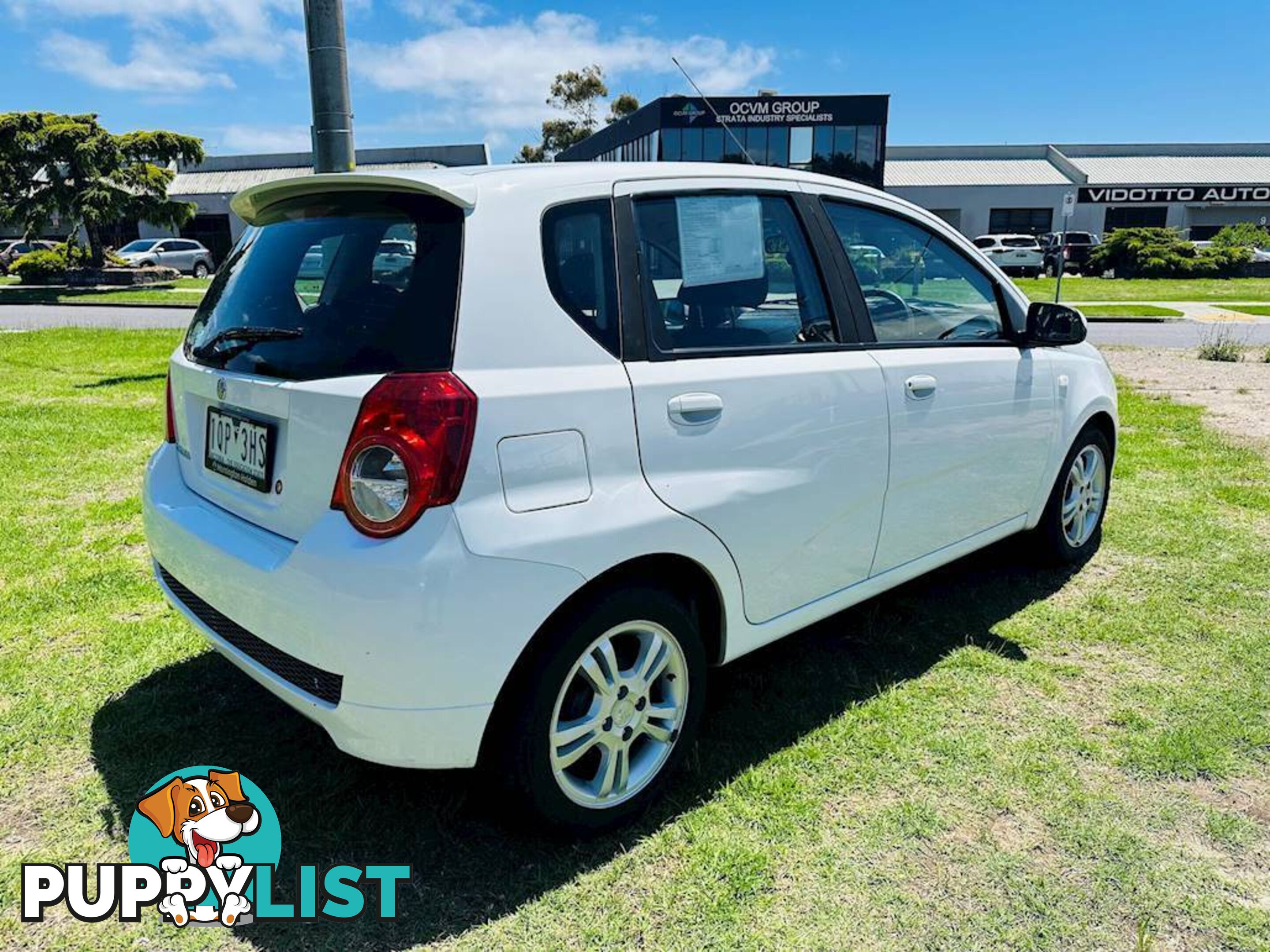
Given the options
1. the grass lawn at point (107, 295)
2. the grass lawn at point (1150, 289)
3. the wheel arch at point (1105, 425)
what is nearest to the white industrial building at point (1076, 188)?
the grass lawn at point (1150, 289)

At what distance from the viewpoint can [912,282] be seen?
12.0 feet

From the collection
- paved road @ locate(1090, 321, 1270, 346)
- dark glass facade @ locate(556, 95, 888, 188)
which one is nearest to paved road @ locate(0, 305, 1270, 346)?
paved road @ locate(1090, 321, 1270, 346)

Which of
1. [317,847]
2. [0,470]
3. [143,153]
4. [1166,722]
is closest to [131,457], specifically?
[0,470]

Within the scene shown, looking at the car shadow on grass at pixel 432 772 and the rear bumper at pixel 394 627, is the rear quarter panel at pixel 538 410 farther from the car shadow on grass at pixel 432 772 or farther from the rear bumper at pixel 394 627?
the car shadow on grass at pixel 432 772

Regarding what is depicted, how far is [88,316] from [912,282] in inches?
830

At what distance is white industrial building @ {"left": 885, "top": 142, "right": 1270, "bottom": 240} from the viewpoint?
51.4 meters

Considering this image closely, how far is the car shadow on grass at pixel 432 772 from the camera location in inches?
96.6

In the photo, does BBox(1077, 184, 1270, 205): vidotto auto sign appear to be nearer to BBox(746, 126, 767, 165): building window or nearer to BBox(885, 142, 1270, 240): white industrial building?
BBox(885, 142, 1270, 240): white industrial building

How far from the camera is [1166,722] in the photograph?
3.30 m

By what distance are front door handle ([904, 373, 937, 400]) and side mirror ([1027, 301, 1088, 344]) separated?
0.78 metres

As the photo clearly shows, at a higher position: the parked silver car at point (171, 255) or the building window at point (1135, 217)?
the building window at point (1135, 217)

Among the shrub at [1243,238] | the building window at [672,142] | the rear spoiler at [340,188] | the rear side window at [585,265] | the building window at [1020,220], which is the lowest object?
the rear side window at [585,265]

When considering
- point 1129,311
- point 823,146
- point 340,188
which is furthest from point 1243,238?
point 340,188

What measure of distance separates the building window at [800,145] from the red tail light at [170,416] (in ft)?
151
